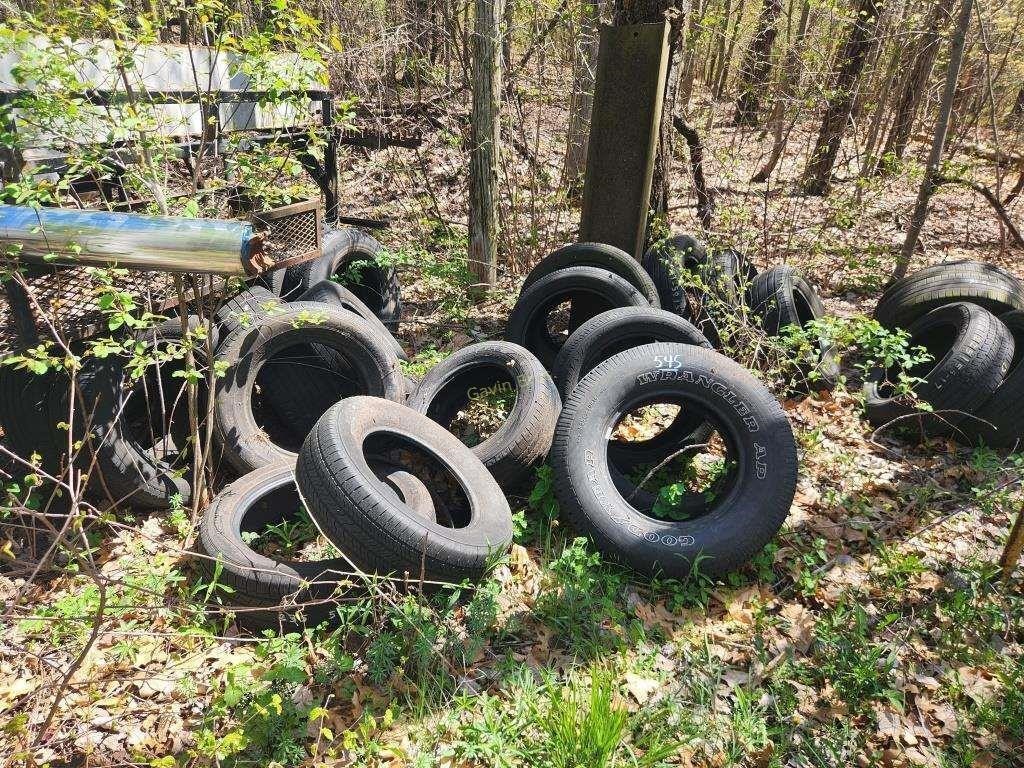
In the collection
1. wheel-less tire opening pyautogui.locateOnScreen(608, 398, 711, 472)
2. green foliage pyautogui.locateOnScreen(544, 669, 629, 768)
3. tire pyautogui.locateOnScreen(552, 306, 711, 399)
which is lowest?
green foliage pyautogui.locateOnScreen(544, 669, 629, 768)

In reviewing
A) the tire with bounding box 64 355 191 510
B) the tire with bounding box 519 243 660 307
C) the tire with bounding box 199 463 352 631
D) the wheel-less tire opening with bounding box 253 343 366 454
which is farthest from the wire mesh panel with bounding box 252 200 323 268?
the tire with bounding box 199 463 352 631

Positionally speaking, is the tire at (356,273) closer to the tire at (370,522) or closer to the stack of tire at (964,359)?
the tire at (370,522)

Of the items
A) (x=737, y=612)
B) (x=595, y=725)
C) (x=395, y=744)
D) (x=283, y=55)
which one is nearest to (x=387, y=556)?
(x=395, y=744)

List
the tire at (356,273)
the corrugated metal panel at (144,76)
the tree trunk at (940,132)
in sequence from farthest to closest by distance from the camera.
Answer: the tree trunk at (940,132) → the tire at (356,273) → the corrugated metal panel at (144,76)

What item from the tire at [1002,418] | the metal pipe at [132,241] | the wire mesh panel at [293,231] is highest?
the metal pipe at [132,241]

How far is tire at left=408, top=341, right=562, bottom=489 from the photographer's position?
4129mm

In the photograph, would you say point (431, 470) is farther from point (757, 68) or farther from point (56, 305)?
point (757, 68)

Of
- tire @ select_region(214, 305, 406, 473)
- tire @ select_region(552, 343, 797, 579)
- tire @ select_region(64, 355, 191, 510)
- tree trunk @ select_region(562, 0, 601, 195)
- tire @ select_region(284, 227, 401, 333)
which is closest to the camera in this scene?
tire @ select_region(552, 343, 797, 579)

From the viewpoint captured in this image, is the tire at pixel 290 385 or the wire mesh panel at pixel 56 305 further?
the tire at pixel 290 385

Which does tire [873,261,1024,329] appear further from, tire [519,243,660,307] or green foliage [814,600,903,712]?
green foliage [814,600,903,712]

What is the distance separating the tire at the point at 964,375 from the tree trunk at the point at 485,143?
412 cm

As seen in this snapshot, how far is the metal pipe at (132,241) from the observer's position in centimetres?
230

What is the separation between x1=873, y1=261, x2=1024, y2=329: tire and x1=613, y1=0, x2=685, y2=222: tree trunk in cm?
243

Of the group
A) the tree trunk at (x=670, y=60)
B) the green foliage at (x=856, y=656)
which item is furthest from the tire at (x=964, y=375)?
the tree trunk at (x=670, y=60)
